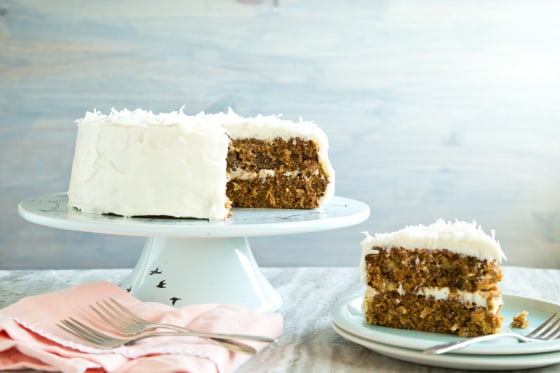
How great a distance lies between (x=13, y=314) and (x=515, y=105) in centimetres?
288

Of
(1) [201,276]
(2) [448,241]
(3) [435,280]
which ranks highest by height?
(2) [448,241]

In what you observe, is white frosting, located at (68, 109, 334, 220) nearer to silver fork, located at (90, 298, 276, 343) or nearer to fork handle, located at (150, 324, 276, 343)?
silver fork, located at (90, 298, 276, 343)

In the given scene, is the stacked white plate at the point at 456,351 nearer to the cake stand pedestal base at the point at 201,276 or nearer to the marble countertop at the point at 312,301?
the marble countertop at the point at 312,301

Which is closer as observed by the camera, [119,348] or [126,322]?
[119,348]

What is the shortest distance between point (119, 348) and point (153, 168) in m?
0.75

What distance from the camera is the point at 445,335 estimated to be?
1866 mm

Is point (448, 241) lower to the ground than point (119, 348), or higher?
higher

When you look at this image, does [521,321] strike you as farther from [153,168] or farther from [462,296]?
[153,168]

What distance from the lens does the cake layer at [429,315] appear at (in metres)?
1.89

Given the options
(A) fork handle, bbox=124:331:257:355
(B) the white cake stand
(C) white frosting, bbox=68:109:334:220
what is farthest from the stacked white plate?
(C) white frosting, bbox=68:109:334:220

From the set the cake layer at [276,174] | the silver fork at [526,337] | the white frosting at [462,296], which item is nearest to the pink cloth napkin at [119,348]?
the white frosting at [462,296]

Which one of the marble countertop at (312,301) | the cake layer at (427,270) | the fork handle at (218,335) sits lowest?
the marble countertop at (312,301)

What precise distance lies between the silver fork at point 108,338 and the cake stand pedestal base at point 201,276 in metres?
0.47

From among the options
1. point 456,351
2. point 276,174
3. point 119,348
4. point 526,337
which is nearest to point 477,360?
point 456,351
